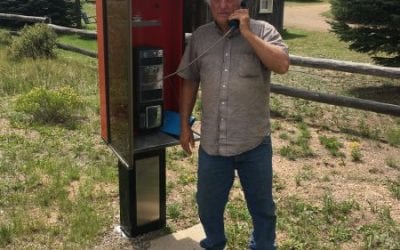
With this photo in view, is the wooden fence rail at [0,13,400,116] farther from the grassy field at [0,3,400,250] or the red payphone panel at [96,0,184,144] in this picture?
the red payphone panel at [96,0,184,144]

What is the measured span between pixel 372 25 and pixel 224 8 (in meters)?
7.50

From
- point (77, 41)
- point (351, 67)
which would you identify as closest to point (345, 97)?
point (351, 67)

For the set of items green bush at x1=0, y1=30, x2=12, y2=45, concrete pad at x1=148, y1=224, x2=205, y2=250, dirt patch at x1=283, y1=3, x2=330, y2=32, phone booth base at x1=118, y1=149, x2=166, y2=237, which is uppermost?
dirt patch at x1=283, y1=3, x2=330, y2=32

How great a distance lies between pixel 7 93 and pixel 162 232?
18.6 feet

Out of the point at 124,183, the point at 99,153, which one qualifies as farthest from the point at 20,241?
the point at 99,153

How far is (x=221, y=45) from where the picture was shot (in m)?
2.91

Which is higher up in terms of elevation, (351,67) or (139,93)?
(139,93)

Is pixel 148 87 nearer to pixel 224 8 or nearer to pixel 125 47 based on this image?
pixel 125 47

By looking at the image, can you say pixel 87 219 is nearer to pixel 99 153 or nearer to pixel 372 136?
pixel 99 153

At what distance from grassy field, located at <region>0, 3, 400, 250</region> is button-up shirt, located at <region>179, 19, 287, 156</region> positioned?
4.18 feet

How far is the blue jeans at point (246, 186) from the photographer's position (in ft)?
9.86

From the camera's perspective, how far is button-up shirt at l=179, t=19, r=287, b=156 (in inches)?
112

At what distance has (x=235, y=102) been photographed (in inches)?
114

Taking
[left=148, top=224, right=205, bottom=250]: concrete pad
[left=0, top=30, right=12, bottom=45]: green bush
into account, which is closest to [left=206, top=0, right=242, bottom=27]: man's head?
[left=148, top=224, right=205, bottom=250]: concrete pad
